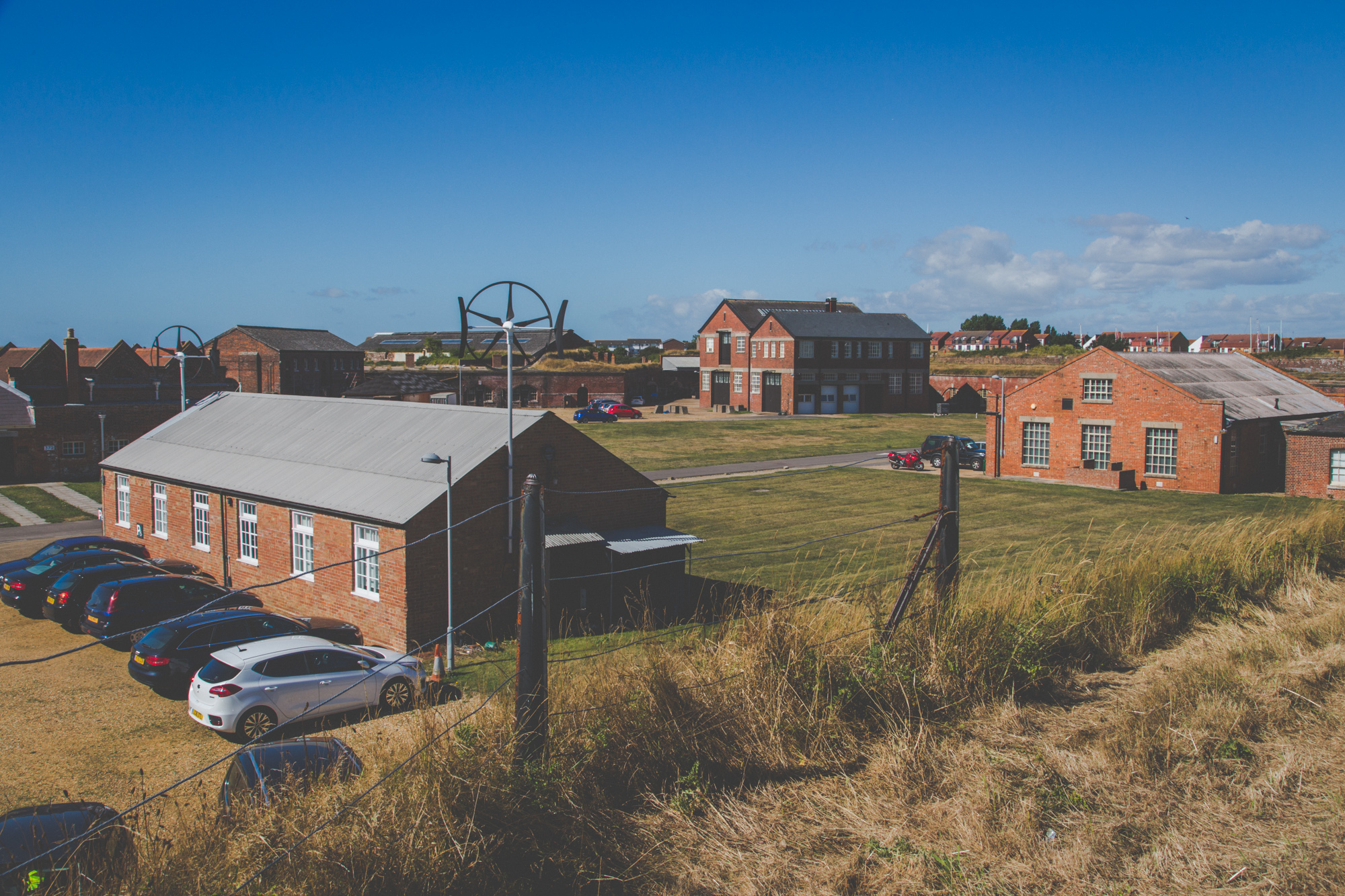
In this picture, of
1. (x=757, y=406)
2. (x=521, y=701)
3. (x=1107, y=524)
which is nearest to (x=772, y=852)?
(x=521, y=701)

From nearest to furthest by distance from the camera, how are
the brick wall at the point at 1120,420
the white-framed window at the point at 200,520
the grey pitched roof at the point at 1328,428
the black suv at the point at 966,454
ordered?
the white-framed window at the point at 200,520, the grey pitched roof at the point at 1328,428, the brick wall at the point at 1120,420, the black suv at the point at 966,454

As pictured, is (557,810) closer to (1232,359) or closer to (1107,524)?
(1107,524)

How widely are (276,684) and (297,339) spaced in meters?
78.1

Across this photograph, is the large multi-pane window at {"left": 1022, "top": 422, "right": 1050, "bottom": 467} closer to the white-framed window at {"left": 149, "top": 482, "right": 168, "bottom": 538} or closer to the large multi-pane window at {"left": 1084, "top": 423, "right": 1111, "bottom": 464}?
the large multi-pane window at {"left": 1084, "top": 423, "right": 1111, "bottom": 464}

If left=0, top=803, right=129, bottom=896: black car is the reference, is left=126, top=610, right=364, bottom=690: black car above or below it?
below

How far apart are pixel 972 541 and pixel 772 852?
25916 millimetres

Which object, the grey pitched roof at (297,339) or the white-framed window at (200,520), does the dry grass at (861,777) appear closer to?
the white-framed window at (200,520)

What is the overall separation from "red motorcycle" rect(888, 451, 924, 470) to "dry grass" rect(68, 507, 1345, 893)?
3939cm

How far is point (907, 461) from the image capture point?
48000 mm

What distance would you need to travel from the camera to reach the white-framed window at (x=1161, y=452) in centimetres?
4078

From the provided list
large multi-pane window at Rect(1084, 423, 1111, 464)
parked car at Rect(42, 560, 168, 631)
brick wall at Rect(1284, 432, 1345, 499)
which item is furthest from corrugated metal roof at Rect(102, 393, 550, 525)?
brick wall at Rect(1284, 432, 1345, 499)

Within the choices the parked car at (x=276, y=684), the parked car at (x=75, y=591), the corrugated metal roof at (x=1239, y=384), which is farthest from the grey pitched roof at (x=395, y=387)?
the corrugated metal roof at (x=1239, y=384)

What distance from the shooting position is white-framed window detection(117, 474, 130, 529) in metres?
29.8

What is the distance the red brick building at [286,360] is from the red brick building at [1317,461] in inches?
2893
